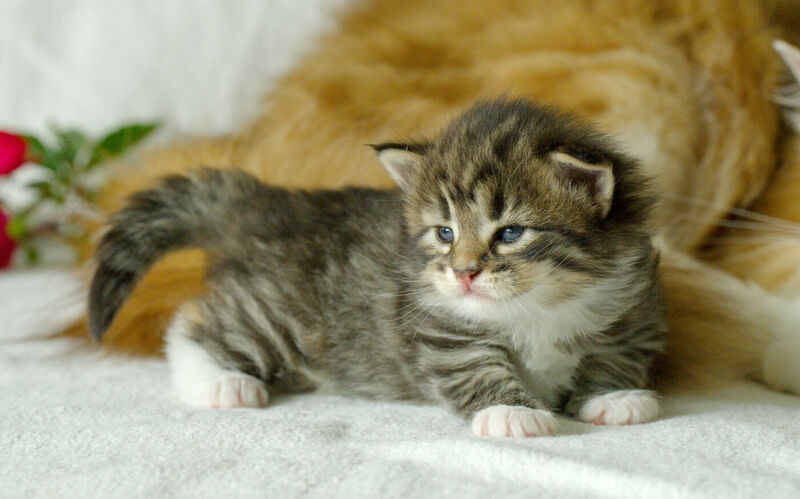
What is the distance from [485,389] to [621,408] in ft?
0.71

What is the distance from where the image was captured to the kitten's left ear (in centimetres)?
131

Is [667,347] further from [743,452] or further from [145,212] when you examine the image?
[145,212]

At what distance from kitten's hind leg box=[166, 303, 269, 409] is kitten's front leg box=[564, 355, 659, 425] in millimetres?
552

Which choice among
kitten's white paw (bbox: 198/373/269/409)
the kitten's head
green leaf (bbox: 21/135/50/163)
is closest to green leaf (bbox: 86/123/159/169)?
green leaf (bbox: 21/135/50/163)

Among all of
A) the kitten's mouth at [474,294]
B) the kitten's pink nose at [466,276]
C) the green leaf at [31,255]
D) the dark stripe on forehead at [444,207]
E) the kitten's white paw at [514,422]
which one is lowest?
the green leaf at [31,255]

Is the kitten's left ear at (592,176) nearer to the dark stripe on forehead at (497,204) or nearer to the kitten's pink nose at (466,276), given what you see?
the dark stripe on forehead at (497,204)

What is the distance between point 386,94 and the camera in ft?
7.29

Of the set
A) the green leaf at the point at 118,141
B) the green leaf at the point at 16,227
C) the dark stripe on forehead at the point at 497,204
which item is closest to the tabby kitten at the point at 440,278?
the dark stripe on forehead at the point at 497,204

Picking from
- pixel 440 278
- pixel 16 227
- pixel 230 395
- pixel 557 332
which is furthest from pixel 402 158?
pixel 16 227

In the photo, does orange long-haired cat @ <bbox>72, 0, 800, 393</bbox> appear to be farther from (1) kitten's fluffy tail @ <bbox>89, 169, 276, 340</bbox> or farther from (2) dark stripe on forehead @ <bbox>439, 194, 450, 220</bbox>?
(2) dark stripe on forehead @ <bbox>439, 194, 450, 220</bbox>

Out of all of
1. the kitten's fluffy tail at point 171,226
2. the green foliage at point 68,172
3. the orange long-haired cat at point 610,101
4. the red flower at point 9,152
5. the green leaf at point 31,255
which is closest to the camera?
the kitten's fluffy tail at point 171,226

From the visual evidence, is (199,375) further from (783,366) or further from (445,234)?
(783,366)

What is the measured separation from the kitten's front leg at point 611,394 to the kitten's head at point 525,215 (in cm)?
18

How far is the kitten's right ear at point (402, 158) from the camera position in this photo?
151cm
